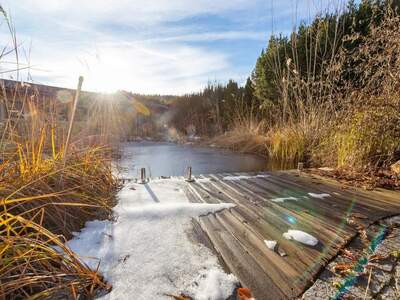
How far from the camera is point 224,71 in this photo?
366 inches

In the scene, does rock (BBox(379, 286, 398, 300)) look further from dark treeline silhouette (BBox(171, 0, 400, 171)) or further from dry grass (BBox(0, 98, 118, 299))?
dark treeline silhouette (BBox(171, 0, 400, 171))

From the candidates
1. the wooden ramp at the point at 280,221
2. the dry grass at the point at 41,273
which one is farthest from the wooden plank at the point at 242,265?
the dry grass at the point at 41,273

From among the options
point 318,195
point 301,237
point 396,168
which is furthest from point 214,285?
point 396,168

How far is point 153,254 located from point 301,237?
70 cm

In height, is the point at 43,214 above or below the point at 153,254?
above

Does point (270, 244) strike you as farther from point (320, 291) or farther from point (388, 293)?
point (388, 293)

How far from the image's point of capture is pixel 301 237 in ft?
3.46

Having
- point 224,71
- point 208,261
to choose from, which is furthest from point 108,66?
point 224,71

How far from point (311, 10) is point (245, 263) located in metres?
4.45

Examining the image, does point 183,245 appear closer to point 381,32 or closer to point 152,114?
point 381,32

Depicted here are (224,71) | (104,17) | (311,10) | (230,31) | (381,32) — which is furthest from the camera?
(224,71)

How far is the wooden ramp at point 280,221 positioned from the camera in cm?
80

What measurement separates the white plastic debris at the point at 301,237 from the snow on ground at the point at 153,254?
0.43 metres

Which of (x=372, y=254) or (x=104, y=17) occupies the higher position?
(x=104, y=17)
